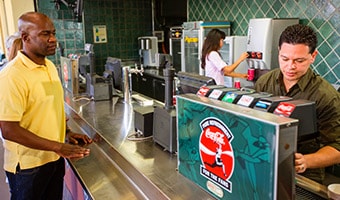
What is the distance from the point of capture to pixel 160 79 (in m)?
5.06

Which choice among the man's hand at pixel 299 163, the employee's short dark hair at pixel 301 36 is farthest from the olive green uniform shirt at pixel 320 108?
the man's hand at pixel 299 163

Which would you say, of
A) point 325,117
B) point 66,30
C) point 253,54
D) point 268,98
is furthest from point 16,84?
point 66,30

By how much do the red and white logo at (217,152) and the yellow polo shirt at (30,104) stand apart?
965mm

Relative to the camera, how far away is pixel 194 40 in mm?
4762

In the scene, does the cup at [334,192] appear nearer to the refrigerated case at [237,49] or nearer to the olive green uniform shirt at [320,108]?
the olive green uniform shirt at [320,108]

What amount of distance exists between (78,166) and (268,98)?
1239 mm

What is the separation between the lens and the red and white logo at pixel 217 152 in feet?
3.25

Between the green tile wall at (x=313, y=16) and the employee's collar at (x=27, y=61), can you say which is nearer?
the employee's collar at (x=27, y=61)

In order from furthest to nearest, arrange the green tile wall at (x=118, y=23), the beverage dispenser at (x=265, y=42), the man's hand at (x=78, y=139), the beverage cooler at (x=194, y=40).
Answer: the green tile wall at (x=118, y=23)
the beverage cooler at (x=194, y=40)
the beverage dispenser at (x=265, y=42)
the man's hand at (x=78, y=139)

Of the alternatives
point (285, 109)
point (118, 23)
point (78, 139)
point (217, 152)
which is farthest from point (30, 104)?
point (118, 23)

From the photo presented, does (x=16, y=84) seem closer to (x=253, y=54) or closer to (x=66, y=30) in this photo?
(x=253, y=54)

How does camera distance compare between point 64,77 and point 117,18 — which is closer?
point 64,77

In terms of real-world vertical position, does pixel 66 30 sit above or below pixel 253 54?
above

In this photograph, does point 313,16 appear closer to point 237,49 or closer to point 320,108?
point 237,49
